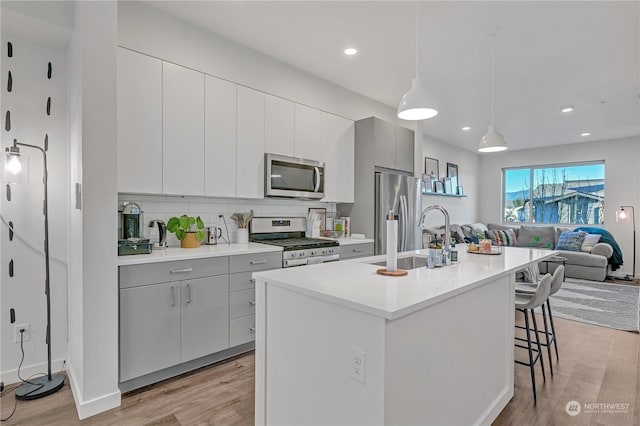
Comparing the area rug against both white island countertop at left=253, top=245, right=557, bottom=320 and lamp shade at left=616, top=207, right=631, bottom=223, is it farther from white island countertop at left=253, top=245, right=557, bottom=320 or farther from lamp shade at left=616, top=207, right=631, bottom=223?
white island countertop at left=253, top=245, right=557, bottom=320

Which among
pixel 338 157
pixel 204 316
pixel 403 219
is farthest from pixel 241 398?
pixel 403 219

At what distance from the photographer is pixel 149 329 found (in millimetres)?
2242

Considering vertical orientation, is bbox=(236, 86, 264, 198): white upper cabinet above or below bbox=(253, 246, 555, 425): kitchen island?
above

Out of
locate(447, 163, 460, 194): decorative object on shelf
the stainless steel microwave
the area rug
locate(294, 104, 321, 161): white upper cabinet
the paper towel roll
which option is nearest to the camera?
the paper towel roll

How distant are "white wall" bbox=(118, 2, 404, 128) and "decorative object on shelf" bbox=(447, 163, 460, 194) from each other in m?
3.88

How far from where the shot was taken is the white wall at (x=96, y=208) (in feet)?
6.42

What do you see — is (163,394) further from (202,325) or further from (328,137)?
(328,137)

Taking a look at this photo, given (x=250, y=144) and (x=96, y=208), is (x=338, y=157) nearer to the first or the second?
(x=250, y=144)

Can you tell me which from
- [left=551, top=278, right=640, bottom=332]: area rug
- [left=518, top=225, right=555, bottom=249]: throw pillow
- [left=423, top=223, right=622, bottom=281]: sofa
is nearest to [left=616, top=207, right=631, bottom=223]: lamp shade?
[left=423, top=223, right=622, bottom=281]: sofa

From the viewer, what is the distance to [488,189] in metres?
8.25

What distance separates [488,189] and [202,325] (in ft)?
25.6

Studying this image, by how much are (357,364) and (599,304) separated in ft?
15.7

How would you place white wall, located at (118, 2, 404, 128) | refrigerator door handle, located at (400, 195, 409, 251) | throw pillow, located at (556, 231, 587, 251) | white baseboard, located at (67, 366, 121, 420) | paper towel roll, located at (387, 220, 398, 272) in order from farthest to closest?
throw pillow, located at (556, 231, 587, 251) → refrigerator door handle, located at (400, 195, 409, 251) → white wall, located at (118, 2, 404, 128) → white baseboard, located at (67, 366, 121, 420) → paper towel roll, located at (387, 220, 398, 272)
